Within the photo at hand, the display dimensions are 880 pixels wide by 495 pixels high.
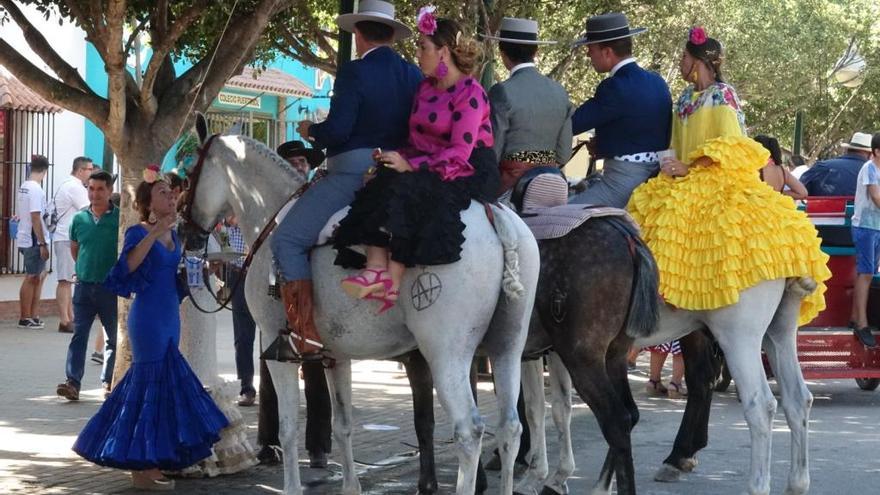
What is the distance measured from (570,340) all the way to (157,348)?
270 cm

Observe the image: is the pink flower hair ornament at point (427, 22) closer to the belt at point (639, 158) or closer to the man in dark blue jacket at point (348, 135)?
the man in dark blue jacket at point (348, 135)

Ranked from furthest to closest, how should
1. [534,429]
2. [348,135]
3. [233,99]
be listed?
[233,99] < [534,429] < [348,135]

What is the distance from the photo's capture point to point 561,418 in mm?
9297

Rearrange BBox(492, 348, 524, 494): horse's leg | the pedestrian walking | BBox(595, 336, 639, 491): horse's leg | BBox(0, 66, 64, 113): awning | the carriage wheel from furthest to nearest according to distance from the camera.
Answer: BBox(0, 66, 64, 113): awning < the carriage wheel < the pedestrian walking < BBox(595, 336, 639, 491): horse's leg < BBox(492, 348, 524, 494): horse's leg

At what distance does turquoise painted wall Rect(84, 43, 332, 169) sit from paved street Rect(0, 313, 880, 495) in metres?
4.36

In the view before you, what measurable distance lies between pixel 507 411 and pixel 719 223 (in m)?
1.98

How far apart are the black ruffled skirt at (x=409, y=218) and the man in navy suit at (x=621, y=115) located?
173cm

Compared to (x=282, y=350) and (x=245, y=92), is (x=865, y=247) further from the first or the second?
(x=245, y=92)

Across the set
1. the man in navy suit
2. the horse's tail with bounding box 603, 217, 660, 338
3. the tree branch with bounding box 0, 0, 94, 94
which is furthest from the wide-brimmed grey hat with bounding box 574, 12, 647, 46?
the tree branch with bounding box 0, 0, 94, 94

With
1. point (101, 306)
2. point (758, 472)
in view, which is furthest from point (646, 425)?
point (101, 306)

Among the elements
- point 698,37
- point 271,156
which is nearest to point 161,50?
point 271,156

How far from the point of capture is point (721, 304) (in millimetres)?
8617

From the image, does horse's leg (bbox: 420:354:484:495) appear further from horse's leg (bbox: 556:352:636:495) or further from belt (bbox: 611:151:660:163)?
belt (bbox: 611:151:660:163)

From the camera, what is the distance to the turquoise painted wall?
25.1m
